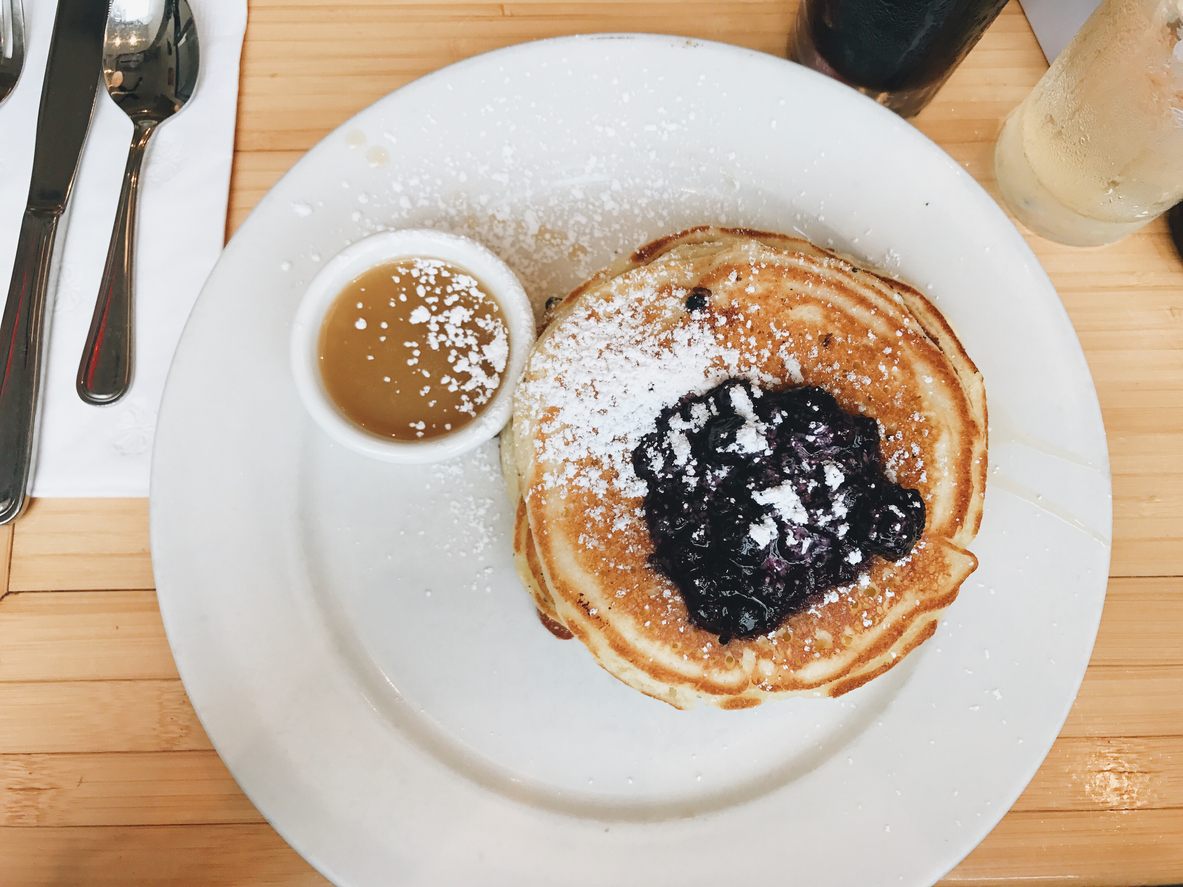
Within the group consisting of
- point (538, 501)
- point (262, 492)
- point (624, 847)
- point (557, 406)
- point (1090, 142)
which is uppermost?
point (1090, 142)

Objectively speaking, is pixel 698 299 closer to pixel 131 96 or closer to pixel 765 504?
pixel 765 504

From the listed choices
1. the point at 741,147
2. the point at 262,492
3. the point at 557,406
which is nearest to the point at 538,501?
the point at 557,406

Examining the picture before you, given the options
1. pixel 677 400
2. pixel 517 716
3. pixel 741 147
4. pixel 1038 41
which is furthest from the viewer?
pixel 1038 41

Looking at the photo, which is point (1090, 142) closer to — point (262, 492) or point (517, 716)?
point (517, 716)

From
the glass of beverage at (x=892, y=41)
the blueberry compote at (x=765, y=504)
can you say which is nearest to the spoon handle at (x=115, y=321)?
the blueberry compote at (x=765, y=504)

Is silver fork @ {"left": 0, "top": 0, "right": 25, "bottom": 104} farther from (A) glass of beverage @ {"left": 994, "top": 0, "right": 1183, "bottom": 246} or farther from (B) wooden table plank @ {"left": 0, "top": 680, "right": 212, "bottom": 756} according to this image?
(A) glass of beverage @ {"left": 994, "top": 0, "right": 1183, "bottom": 246}

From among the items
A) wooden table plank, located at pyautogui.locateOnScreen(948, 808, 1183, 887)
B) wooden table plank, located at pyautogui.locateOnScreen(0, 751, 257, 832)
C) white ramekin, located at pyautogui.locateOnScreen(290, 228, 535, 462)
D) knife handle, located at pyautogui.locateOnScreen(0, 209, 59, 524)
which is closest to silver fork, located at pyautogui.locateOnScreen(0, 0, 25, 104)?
knife handle, located at pyautogui.locateOnScreen(0, 209, 59, 524)

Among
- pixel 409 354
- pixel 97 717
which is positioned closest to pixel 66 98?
pixel 409 354
